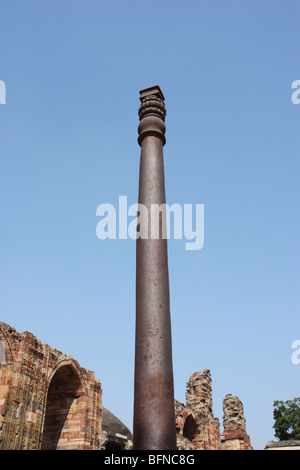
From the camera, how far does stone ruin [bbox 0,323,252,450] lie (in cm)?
957

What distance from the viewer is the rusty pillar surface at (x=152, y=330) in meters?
3.36

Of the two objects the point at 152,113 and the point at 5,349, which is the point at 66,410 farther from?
the point at 152,113

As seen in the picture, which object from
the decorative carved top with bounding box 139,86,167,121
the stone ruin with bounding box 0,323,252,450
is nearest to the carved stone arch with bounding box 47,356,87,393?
the stone ruin with bounding box 0,323,252,450

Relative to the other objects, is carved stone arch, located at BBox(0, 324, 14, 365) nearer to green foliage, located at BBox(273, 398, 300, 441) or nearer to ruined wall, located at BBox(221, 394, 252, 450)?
ruined wall, located at BBox(221, 394, 252, 450)

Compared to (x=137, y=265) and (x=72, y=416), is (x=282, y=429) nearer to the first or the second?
(x=72, y=416)

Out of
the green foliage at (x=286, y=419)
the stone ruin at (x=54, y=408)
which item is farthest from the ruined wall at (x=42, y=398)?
the green foliage at (x=286, y=419)

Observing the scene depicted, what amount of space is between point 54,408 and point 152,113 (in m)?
10.6

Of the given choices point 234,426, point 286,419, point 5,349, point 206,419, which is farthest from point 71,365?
point 286,419

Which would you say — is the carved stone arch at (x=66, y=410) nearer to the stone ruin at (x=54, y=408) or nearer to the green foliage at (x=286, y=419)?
the stone ruin at (x=54, y=408)

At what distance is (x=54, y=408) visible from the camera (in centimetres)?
1265

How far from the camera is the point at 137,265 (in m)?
4.19

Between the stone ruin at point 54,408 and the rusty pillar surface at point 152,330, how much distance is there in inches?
274
